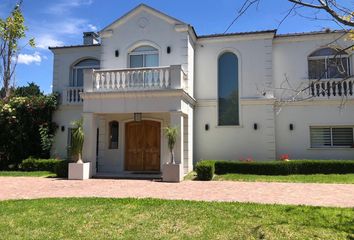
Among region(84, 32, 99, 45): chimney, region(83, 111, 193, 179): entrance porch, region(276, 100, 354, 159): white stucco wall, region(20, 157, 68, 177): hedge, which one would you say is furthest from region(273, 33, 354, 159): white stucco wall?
region(20, 157, 68, 177): hedge

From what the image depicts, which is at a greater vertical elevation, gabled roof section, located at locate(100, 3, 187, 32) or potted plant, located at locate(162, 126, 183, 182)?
gabled roof section, located at locate(100, 3, 187, 32)

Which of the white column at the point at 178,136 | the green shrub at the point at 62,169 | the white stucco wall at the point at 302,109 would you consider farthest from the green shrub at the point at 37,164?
the white stucco wall at the point at 302,109

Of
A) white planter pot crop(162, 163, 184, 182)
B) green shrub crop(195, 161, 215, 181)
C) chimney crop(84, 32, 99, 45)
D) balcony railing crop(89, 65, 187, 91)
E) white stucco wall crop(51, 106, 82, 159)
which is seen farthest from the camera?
chimney crop(84, 32, 99, 45)

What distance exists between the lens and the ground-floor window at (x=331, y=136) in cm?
1640

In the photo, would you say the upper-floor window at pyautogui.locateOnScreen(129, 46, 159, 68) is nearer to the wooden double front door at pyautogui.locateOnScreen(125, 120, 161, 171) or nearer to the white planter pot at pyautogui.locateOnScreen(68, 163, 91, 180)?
the wooden double front door at pyautogui.locateOnScreen(125, 120, 161, 171)

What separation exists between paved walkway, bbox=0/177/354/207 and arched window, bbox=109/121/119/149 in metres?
3.97

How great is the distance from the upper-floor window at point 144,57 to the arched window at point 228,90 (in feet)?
11.8

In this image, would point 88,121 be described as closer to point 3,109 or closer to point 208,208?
point 3,109

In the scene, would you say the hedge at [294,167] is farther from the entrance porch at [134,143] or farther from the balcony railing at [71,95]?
the balcony railing at [71,95]

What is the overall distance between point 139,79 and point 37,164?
755 centimetres

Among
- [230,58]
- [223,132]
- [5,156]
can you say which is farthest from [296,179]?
[5,156]

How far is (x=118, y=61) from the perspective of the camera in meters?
17.1

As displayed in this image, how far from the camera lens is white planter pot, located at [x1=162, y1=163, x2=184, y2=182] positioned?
42.6 feet

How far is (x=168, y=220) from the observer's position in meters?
6.84
